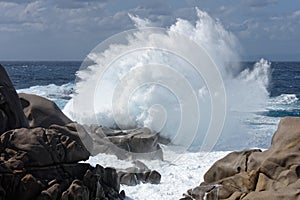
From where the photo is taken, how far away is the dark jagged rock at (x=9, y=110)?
15609 mm

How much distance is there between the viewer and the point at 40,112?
20609 millimetres

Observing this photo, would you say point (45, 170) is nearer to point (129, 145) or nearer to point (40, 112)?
point (40, 112)

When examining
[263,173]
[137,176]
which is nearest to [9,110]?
[137,176]

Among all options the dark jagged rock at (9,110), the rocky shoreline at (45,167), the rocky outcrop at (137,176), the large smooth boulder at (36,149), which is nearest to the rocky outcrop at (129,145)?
the rocky outcrop at (137,176)

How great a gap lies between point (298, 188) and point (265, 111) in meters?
28.4

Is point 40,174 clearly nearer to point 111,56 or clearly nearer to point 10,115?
point 10,115

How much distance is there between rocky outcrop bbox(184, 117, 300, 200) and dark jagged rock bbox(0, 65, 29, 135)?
5019mm

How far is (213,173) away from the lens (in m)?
16.6

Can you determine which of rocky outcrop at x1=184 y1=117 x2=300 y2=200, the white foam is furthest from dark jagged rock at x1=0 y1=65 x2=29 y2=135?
rocky outcrop at x1=184 y1=117 x2=300 y2=200

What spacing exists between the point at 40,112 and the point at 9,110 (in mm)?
4714

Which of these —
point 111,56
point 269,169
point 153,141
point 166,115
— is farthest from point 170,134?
point 269,169

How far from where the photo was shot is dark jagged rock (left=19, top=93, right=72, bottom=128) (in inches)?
795

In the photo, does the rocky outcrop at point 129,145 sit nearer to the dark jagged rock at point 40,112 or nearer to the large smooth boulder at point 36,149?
the dark jagged rock at point 40,112

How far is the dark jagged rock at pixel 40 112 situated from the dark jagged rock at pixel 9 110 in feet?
11.8
